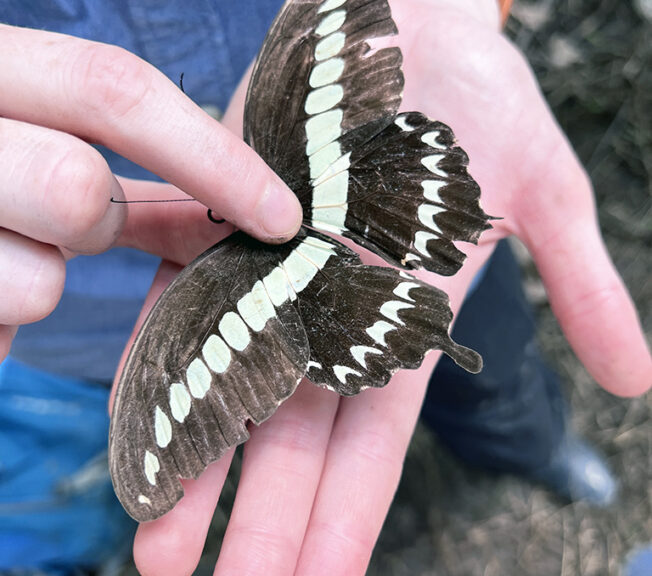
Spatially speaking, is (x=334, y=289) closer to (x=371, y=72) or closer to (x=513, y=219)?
(x=371, y=72)

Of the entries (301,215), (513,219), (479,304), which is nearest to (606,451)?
(479,304)

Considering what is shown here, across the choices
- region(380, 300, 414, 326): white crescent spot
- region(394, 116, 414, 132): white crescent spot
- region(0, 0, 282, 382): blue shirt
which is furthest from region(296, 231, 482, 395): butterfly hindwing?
region(0, 0, 282, 382): blue shirt

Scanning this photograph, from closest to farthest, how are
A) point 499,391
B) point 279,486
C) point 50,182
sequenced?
point 50,182 → point 279,486 → point 499,391

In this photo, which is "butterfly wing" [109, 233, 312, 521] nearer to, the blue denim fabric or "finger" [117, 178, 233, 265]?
"finger" [117, 178, 233, 265]

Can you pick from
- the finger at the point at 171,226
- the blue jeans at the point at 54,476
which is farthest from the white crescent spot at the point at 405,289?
the blue jeans at the point at 54,476

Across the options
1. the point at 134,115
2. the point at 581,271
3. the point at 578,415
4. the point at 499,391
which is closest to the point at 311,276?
the point at 134,115

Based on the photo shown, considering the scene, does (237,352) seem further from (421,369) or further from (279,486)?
(421,369)
